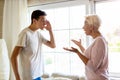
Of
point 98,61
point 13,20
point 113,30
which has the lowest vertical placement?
point 98,61

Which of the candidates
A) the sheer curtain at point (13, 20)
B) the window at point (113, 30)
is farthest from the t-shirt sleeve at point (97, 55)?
the sheer curtain at point (13, 20)

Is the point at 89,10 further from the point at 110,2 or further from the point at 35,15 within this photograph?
the point at 35,15

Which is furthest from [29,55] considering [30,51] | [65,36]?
[65,36]

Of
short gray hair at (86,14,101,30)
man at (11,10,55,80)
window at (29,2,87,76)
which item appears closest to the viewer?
man at (11,10,55,80)

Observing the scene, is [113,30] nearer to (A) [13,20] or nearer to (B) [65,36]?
(B) [65,36]

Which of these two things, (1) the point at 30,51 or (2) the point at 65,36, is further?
(2) the point at 65,36

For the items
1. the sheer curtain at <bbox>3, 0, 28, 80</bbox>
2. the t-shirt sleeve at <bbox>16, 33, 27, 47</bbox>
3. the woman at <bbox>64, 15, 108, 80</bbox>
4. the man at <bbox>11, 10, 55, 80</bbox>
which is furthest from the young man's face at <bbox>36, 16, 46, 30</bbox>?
the sheer curtain at <bbox>3, 0, 28, 80</bbox>

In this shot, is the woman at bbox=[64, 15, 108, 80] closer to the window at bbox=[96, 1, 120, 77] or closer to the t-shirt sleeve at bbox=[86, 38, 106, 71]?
the t-shirt sleeve at bbox=[86, 38, 106, 71]

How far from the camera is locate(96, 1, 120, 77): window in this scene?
2.57 meters

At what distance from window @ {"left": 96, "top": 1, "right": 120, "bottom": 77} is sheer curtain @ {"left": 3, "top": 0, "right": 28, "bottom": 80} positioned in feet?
4.05

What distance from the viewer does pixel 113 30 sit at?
2.60 meters

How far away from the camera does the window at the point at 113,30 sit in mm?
2573

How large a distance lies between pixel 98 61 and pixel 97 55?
6cm

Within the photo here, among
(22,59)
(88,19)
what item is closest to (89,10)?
(88,19)
